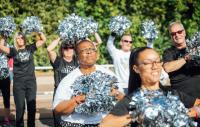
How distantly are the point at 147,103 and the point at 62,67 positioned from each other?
380 cm

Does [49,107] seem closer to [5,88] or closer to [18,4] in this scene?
[5,88]

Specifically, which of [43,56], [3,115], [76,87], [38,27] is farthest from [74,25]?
[43,56]

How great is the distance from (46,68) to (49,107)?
2.49 meters

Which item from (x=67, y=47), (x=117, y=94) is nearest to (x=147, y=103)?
(x=117, y=94)

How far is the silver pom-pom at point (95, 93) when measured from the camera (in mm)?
4363

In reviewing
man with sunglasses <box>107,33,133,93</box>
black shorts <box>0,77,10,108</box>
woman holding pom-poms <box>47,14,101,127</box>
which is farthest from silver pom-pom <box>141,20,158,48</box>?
black shorts <box>0,77,10,108</box>

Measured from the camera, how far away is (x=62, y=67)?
700 cm

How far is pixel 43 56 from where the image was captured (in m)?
12.8

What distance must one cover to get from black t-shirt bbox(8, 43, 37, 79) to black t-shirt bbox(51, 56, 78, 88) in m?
0.92

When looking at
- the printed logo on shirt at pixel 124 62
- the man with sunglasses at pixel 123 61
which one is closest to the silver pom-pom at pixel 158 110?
the man with sunglasses at pixel 123 61

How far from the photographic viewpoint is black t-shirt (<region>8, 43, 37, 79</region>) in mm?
7859

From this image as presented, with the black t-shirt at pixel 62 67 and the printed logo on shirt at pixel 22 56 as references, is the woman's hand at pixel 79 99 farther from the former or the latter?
the printed logo on shirt at pixel 22 56

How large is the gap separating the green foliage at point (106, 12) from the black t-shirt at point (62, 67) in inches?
221

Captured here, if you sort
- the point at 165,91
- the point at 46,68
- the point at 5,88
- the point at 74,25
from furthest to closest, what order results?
A: the point at 46,68, the point at 5,88, the point at 74,25, the point at 165,91
